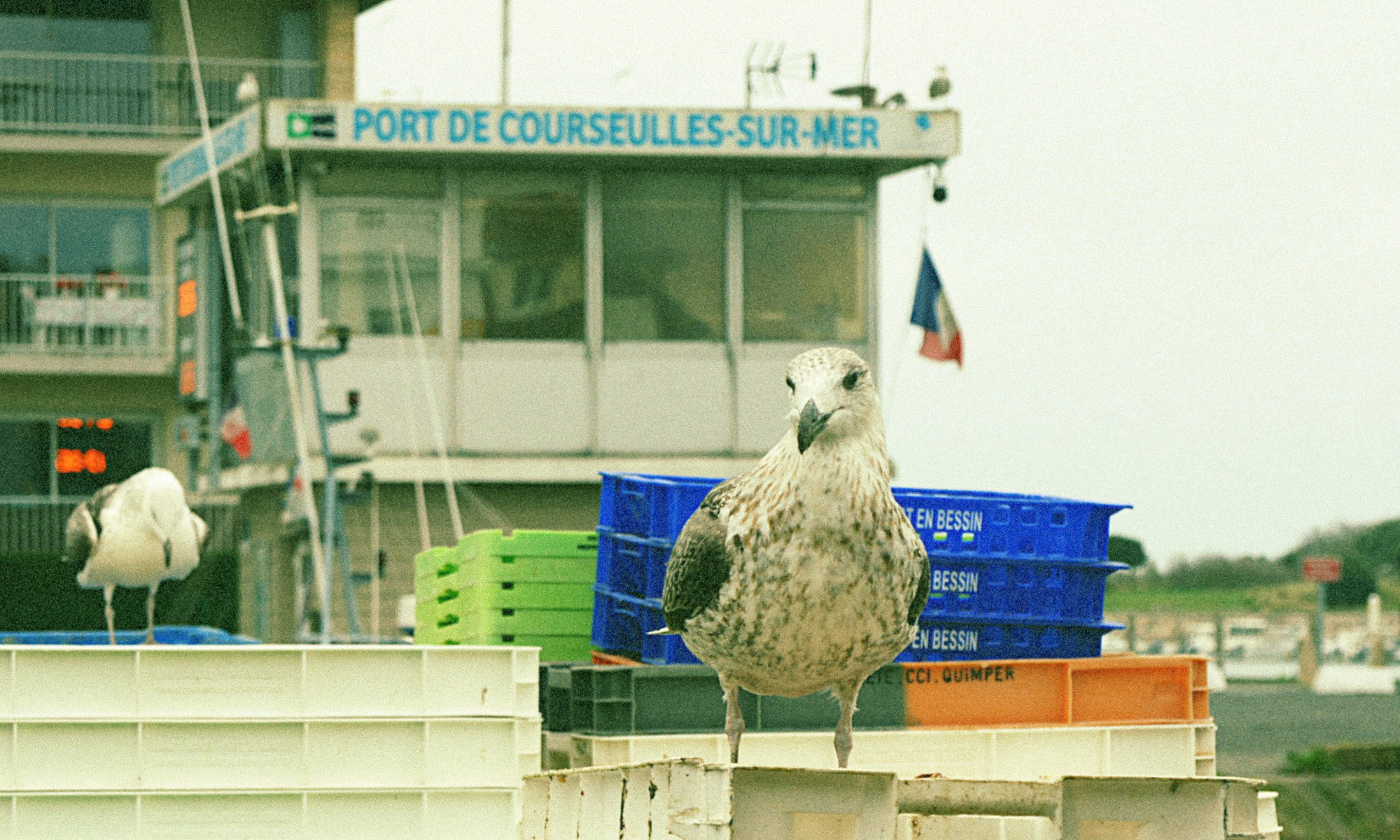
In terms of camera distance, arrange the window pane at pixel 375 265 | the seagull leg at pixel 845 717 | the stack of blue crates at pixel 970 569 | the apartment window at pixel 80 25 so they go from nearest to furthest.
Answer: the seagull leg at pixel 845 717
the stack of blue crates at pixel 970 569
the window pane at pixel 375 265
the apartment window at pixel 80 25

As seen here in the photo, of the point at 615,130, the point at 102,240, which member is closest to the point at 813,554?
the point at 615,130

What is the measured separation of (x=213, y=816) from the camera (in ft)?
26.3

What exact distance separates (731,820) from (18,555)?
27.5 metres

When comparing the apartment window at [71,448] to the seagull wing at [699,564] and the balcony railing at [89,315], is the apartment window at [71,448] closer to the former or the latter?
the balcony railing at [89,315]

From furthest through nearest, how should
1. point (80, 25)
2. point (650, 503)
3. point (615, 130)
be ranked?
point (80, 25) < point (615, 130) < point (650, 503)

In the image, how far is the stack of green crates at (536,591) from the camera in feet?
34.6

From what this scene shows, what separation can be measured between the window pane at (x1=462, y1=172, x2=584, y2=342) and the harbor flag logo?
175 cm

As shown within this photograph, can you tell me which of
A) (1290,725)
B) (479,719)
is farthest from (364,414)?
(1290,725)

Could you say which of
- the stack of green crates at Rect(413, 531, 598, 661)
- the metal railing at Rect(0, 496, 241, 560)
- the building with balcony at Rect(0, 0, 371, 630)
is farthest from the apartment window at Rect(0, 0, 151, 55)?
the stack of green crates at Rect(413, 531, 598, 661)

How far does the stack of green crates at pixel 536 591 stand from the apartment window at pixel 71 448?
2429cm

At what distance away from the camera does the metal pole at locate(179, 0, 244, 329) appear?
20766 millimetres

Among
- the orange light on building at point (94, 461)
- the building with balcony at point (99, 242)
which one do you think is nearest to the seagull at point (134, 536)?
the building with balcony at point (99, 242)

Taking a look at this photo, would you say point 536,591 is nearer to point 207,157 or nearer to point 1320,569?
point 207,157

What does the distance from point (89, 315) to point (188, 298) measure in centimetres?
333
